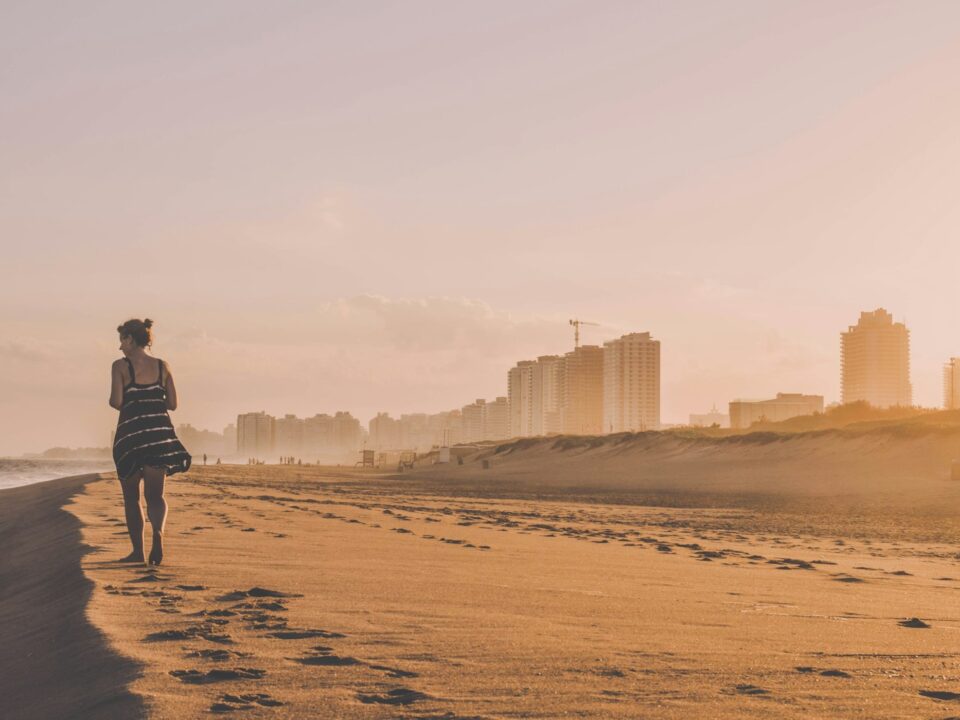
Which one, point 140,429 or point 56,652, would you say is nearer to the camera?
point 56,652

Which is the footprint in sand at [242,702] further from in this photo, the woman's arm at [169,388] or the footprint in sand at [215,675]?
the woman's arm at [169,388]

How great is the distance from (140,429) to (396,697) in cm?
455

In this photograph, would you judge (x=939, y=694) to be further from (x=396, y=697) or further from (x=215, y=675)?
(x=215, y=675)

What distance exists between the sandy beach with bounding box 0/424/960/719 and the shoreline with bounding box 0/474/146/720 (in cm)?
2

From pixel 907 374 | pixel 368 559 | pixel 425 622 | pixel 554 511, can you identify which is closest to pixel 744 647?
pixel 425 622

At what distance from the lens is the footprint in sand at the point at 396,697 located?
11.4 ft

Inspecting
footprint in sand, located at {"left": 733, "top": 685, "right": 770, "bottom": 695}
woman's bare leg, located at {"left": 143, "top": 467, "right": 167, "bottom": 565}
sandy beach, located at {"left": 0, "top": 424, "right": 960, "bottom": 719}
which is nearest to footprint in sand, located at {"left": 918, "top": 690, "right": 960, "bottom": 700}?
sandy beach, located at {"left": 0, "top": 424, "right": 960, "bottom": 719}

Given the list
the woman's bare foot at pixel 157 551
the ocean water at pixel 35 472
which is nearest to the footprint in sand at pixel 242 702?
the woman's bare foot at pixel 157 551

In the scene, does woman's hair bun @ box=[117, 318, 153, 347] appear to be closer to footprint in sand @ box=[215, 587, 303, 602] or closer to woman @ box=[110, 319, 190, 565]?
woman @ box=[110, 319, 190, 565]

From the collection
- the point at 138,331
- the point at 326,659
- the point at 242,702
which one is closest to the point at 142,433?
the point at 138,331

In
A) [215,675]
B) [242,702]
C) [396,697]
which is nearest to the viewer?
[242,702]

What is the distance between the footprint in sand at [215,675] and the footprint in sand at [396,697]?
20.5 inches

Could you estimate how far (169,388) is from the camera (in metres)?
7.55

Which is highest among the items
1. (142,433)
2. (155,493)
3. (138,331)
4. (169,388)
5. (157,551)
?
(138,331)
